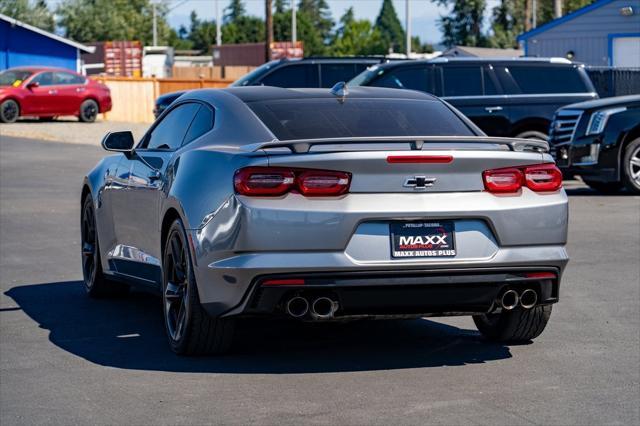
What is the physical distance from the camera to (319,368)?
7.38m

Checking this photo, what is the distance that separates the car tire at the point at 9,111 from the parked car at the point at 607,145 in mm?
24027

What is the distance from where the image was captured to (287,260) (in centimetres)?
686

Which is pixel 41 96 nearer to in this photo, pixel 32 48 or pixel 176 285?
pixel 32 48

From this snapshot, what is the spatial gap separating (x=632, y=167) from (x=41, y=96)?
81.8 feet

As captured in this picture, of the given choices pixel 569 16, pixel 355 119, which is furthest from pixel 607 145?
pixel 569 16

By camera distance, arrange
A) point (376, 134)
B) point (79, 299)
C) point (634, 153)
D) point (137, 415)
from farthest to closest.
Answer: point (634, 153) → point (79, 299) → point (376, 134) → point (137, 415)

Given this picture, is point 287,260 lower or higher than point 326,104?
lower

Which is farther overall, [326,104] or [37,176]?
[37,176]

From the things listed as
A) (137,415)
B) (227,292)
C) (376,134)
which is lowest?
(137,415)

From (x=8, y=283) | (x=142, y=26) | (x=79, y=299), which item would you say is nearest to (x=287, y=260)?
(x=79, y=299)

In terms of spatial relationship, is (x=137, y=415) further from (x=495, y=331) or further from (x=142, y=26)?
(x=142, y=26)

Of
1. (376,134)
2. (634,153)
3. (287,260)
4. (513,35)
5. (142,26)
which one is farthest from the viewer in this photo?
(142,26)

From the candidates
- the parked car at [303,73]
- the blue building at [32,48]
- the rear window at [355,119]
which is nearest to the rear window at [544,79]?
the parked car at [303,73]

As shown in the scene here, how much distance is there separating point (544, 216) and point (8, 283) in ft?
17.1
